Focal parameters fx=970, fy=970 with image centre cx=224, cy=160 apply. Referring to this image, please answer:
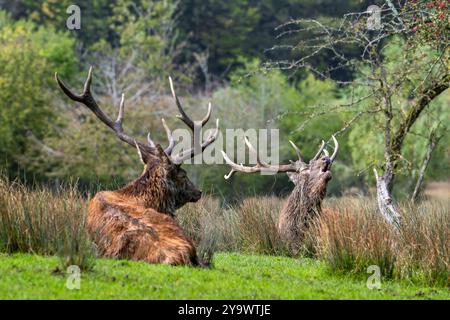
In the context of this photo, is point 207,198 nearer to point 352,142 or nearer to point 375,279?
point 375,279

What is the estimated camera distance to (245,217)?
1290 cm

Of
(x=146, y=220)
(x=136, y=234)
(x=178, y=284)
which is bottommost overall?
(x=178, y=284)

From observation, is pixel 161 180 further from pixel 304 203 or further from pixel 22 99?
pixel 22 99

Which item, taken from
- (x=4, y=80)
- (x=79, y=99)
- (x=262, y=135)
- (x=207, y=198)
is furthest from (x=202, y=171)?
(x=79, y=99)

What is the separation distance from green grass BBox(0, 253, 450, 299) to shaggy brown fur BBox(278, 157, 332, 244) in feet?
8.84

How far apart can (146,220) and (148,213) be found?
0.20 m

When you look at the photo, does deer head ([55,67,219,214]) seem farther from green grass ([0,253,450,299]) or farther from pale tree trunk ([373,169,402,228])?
pale tree trunk ([373,169,402,228])

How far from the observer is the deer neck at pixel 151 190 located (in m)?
10.7

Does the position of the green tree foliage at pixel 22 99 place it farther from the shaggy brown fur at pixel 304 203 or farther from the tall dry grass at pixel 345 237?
the tall dry grass at pixel 345 237

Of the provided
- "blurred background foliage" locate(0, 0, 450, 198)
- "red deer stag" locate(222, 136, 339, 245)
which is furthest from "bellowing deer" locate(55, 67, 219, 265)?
"blurred background foliage" locate(0, 0, 450, 198)

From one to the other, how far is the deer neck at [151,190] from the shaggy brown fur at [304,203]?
2.36 m

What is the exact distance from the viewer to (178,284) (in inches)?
322

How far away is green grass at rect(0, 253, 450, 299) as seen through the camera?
781 cm

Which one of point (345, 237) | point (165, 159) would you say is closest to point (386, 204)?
point (345, 237)
